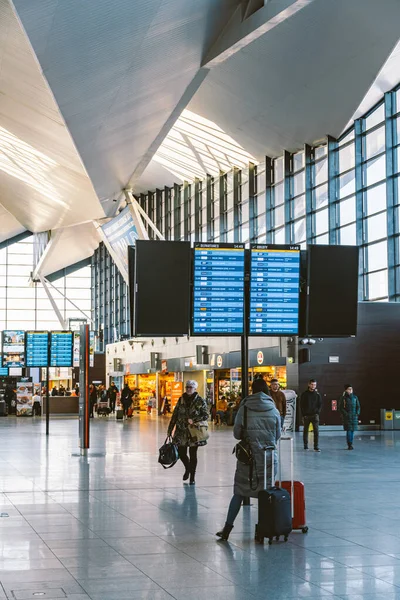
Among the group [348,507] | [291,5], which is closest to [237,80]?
[291,5]

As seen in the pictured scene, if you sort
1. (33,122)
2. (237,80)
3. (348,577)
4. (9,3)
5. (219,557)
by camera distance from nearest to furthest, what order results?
(348,577) → (219,557) → (9,3) → (33,122) → (237,80)

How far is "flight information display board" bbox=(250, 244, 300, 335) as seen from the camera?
11.6 metres

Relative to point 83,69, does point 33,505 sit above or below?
below

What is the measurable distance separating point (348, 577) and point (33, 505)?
5139 mm

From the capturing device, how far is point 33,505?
1050cm

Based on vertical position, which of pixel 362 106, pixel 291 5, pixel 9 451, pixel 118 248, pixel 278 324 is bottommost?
pixel 9 451

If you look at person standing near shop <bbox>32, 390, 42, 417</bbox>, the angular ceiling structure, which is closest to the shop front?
the angular ceiling structure

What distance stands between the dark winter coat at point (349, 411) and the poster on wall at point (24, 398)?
2731 cm

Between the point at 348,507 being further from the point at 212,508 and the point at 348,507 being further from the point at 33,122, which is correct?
the point at 33,122

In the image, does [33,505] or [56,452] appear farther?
[56,452]

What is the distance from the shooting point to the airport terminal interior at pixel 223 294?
773cm

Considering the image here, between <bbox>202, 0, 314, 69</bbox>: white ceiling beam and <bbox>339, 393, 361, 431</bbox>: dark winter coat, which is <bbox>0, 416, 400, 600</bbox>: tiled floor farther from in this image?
<bbox>202, 0, 314, 69</bbox>: white ceiling beam

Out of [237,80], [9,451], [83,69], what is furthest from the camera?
[237,80]

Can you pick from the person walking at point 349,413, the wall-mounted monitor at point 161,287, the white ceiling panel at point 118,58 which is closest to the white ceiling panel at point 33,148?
the white ceiling panel at point 118,58
